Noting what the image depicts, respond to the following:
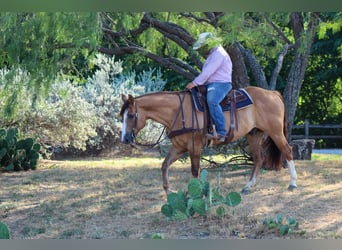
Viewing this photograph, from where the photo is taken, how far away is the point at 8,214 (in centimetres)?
687

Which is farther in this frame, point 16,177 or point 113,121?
point 113,121

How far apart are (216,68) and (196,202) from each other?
217 centimetres

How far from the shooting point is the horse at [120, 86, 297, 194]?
23.8 feet

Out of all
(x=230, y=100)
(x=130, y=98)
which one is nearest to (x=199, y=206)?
(x=130, y=98)

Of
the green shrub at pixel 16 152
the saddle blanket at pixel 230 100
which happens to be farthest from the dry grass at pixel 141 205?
the saddle blanket at pixel 230 100

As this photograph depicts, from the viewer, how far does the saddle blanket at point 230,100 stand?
7574 mm

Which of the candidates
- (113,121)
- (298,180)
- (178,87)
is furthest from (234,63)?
(178,87)

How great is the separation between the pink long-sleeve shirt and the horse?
1.34 ft

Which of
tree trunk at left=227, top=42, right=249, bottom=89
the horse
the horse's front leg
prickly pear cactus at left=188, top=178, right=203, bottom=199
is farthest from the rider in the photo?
tree trunk at left=227, top=42, right=249, bottom=89

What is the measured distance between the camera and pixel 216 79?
7488 mm

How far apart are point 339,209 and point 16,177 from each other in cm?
616

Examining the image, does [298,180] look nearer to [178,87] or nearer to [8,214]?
[8,214]

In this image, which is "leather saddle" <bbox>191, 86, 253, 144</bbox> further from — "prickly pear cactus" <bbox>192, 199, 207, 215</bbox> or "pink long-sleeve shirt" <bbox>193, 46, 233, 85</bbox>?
"prickly pear cactus" <bbox>192, 199, 207, 215</bbox>

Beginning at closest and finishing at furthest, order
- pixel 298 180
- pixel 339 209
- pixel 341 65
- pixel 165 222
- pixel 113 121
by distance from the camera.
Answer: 1. pixel 165 222
2. pixel 339 209
3. pixel 298 180
4. pixel 113 121
5. pixel 341 65
